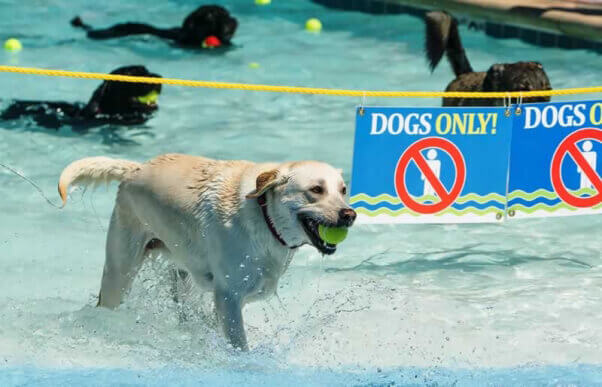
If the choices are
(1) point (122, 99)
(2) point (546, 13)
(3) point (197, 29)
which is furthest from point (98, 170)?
(2) point (546, 13)

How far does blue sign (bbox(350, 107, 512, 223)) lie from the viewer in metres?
5.87

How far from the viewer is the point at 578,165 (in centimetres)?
612

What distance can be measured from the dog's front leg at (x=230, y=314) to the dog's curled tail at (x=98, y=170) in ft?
2.88

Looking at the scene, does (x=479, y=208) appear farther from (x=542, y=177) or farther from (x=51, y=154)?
(x=51, y=154)

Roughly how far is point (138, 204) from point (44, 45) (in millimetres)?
7404

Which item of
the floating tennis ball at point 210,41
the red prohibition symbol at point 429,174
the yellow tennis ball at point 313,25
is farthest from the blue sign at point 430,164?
the yellow tennis ball at point 313,25

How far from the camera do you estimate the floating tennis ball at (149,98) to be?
9461mm

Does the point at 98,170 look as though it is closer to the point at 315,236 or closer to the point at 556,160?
the point at 315,236

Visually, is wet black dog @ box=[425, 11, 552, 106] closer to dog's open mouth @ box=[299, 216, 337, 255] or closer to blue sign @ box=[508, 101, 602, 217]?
blue sign @ box=[508, 101, 602, 217]

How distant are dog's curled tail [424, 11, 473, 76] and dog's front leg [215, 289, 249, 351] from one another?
4.41 m

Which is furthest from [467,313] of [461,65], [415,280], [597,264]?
[461,65]

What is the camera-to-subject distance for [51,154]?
8906 millimetres

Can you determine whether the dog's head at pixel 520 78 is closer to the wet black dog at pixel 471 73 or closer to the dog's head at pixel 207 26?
the wet black dog at pixel 471 73

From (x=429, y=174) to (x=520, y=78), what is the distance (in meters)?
2.22
